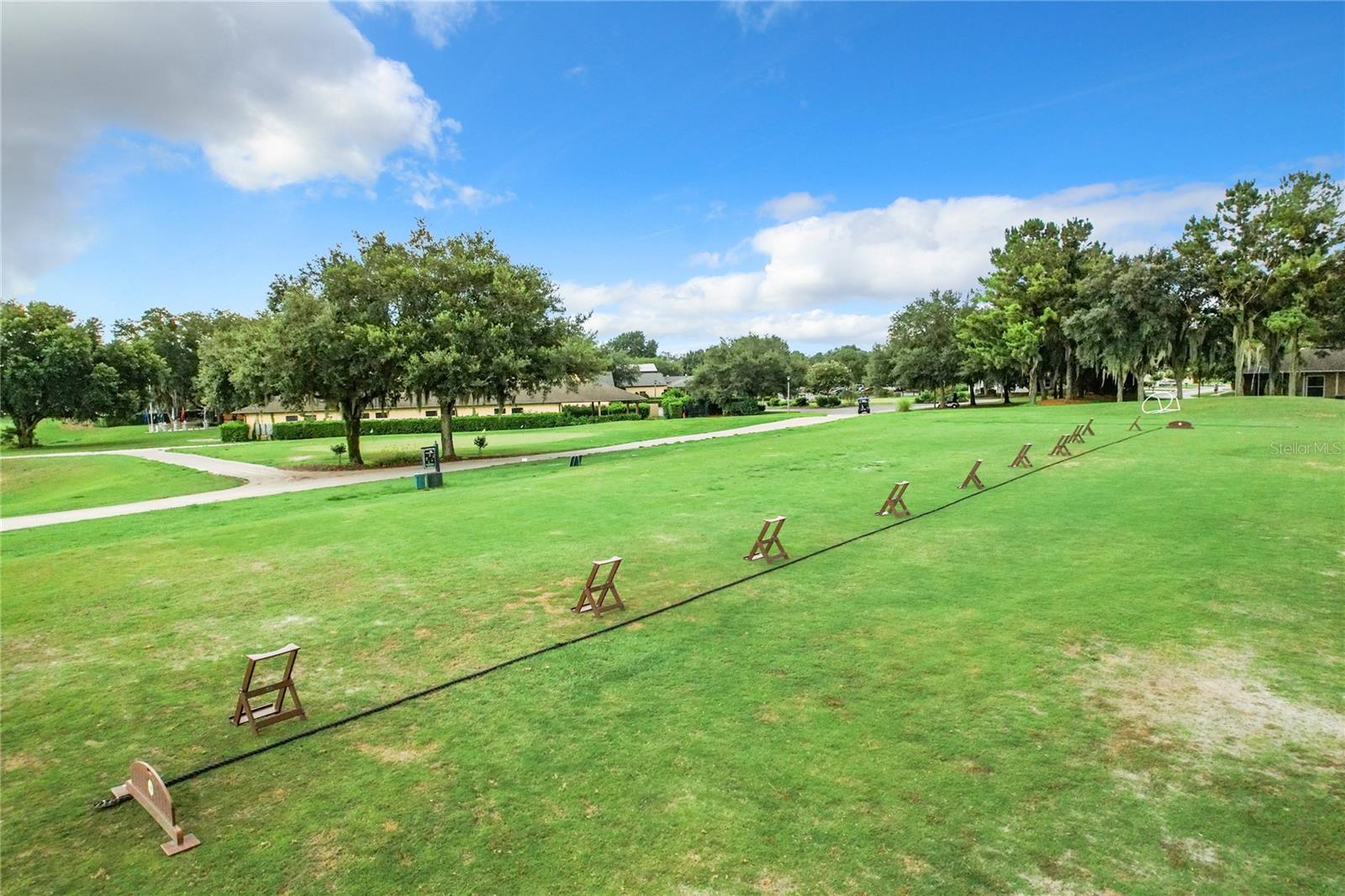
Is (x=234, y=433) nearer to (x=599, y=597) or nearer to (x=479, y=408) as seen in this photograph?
(x=479, y=408)

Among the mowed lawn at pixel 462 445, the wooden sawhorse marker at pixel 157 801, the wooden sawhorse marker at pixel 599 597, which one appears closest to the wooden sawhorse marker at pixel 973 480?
the wooden sawhorse marker at pixel 599 597

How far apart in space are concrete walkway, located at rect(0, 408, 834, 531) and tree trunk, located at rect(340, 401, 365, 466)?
7.71 feet

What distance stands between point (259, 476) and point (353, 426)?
4.98 m

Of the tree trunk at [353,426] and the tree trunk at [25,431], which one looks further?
the tree trunk at [25,431]

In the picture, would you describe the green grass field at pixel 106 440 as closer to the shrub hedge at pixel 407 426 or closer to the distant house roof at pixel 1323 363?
the shrub hedge at pixel 407 426

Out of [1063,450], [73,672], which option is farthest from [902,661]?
[1063,450]

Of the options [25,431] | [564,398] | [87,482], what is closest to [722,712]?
[87,482]

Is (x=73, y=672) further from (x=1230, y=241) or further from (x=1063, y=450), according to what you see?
(x=1230, y=241)

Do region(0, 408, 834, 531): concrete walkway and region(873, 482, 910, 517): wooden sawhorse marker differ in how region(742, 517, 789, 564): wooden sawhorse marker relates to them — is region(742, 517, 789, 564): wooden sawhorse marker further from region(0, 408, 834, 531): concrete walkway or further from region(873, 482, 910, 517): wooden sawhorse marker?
region(0, 408, 834, 531): concrete walkway

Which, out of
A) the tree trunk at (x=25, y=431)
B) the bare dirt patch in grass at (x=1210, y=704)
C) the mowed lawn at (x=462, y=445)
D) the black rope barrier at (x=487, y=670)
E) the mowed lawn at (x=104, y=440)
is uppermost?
the tree trunk at (x=25, y=431)

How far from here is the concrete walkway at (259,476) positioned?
20156 mm

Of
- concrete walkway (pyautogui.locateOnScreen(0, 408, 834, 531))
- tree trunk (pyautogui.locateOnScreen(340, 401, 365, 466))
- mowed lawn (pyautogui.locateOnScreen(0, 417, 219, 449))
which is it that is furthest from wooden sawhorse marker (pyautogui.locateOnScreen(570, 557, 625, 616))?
mowed lawn (pyautogui.locateOnScreen(0, 417, 219, 449))

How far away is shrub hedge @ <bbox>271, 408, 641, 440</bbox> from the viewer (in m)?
57.9

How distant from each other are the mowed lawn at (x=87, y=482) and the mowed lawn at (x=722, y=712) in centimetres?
1358
